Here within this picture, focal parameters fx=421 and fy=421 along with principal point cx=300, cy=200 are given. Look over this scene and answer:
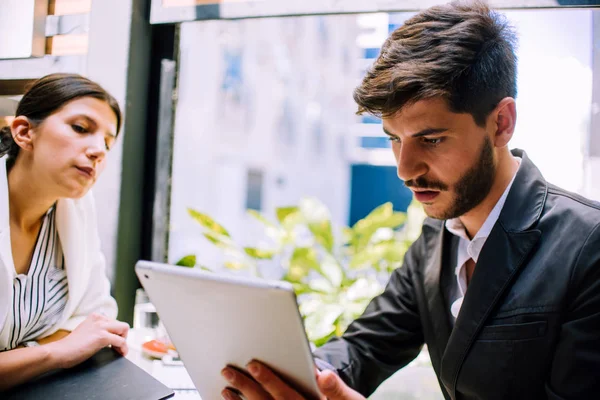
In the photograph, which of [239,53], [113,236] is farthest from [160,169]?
[239,53]

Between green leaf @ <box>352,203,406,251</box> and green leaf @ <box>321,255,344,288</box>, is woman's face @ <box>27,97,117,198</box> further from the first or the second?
green leaf @ <box>352,203,406,251</box>

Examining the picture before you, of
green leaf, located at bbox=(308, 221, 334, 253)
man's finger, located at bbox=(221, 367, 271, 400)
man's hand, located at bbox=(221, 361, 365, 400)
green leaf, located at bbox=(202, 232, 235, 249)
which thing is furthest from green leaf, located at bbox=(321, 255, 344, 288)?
man's finger, located at bbox=(221, 367, 271, 400)

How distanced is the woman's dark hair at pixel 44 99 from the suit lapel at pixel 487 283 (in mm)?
1175

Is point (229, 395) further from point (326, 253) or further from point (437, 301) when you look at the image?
point (326, 253)

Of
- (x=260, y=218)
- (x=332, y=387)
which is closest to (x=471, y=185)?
(x=332, y=387)

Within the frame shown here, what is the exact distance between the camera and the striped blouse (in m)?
1.13

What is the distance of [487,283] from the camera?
1023 millimetres

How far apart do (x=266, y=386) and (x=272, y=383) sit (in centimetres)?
2

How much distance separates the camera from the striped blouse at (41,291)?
3.69 ft

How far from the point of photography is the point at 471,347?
103cm

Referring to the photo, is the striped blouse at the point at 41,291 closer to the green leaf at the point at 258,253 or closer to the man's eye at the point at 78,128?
the man's eye at the point at 78,128

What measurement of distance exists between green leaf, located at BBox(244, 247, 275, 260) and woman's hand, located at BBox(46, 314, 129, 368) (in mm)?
974

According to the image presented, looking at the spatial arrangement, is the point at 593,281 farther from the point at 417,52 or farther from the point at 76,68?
the point at 76,68

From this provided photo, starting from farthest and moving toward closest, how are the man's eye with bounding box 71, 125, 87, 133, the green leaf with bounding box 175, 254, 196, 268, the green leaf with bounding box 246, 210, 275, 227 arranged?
the green leaf with bounding box 246, 210, 275, 227 < the green leaf with bounding box 175, 254, 196, 268 < the man's eye with bounding box 71, 125, 87, 133
